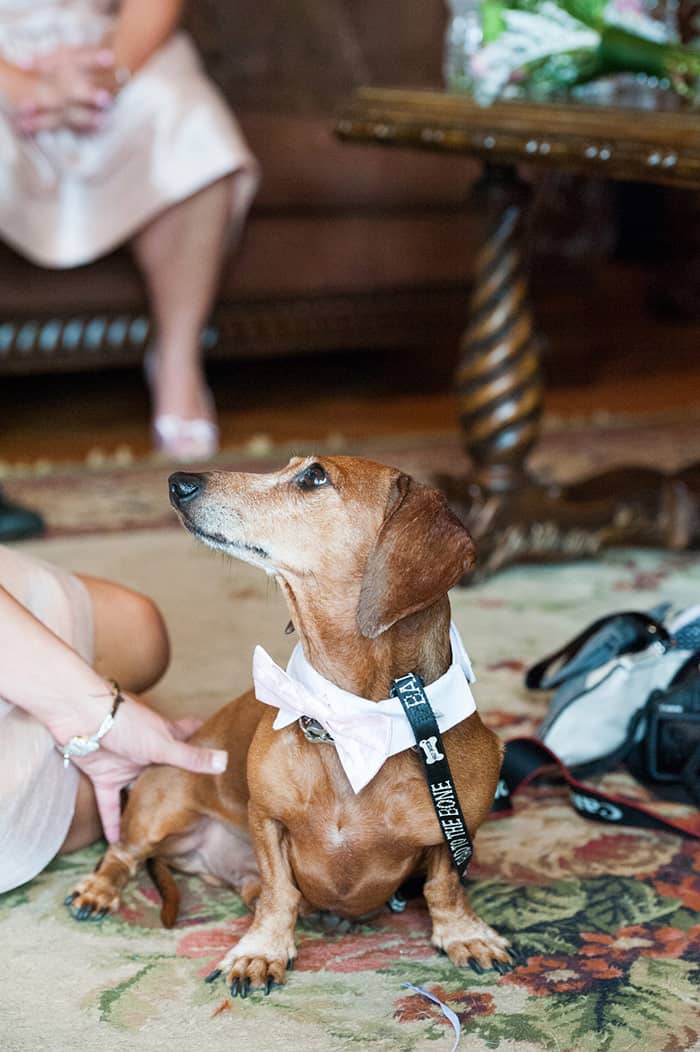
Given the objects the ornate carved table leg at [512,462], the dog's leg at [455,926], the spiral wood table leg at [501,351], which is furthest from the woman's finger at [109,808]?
the spiral wood table leg at [501,351]

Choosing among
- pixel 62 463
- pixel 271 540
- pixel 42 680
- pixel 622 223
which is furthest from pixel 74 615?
pixel 622 223

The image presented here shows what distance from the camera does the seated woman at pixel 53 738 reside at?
3.84 feet

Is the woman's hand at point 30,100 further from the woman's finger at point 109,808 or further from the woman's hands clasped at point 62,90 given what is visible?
the woman's finger at point 109,808

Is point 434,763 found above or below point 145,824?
above

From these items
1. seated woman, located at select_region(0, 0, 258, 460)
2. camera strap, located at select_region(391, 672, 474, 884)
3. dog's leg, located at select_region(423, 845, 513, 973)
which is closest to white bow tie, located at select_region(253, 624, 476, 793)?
camera strap, located at select_region(391, 672, 474, 884)

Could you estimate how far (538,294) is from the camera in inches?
152

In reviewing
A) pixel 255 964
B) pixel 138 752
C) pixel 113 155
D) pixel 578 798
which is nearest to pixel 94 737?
pixel 138 752

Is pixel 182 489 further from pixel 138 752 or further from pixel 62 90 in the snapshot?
pixel 62 90

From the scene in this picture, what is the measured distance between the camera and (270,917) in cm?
108

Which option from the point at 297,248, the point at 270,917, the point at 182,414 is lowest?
the point at 182,414

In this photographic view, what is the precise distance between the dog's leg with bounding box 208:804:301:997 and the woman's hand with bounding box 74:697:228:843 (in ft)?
0.44

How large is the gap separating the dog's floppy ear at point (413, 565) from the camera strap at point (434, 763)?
64 mm

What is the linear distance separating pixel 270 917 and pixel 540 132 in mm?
1217

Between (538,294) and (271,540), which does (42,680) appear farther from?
(538,294)
